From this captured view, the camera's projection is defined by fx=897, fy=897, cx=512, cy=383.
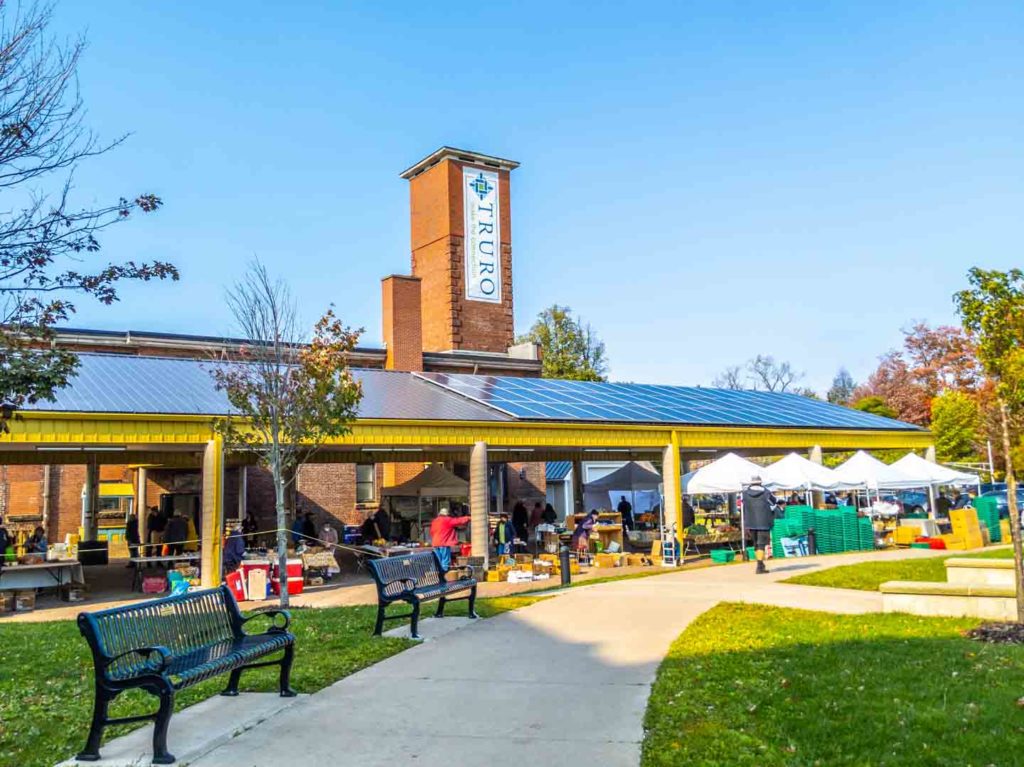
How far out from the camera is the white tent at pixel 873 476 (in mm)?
24328

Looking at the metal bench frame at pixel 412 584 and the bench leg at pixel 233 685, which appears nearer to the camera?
the bench leg at pixel 233 685

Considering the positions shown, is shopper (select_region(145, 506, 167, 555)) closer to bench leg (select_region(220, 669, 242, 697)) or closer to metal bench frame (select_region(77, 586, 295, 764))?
metal bench frame (select_region(77, 586, 295, 764))

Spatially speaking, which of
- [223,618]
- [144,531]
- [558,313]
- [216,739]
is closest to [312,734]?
[216,739]

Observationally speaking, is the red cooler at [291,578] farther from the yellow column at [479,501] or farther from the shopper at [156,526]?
the shopper at [156,526]

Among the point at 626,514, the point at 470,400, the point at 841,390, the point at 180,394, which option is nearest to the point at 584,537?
the point at 470,400

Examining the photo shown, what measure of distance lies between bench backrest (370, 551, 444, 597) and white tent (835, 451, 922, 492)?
1574 centimetres

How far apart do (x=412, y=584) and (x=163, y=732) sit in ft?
16.5

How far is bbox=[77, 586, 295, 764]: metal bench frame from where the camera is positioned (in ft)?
19.2

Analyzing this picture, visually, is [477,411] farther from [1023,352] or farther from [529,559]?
Answer: [1023,352]

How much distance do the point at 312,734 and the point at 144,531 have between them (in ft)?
86.1

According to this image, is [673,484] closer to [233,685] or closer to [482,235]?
[233,685]

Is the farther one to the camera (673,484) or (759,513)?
(673,484)

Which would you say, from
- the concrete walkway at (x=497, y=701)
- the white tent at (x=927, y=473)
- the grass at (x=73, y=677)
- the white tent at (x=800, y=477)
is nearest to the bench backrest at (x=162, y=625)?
the grass at (x=73, y=677)

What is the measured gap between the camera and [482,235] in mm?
43062
